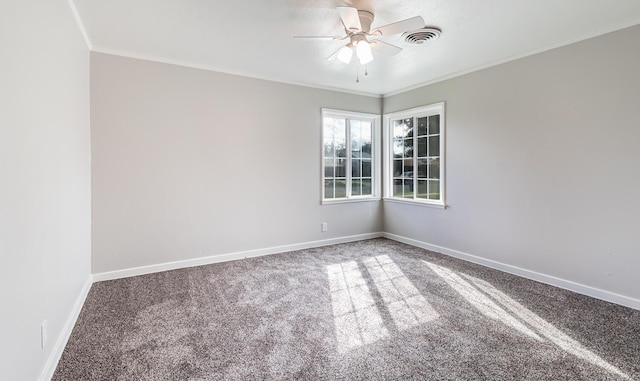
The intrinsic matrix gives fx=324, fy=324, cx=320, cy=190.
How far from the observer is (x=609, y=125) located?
2998 mm

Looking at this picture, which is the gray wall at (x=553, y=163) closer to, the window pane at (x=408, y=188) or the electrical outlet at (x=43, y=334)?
the window pane at (x=408, y=188)

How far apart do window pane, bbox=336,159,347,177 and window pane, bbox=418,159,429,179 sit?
3.88ft

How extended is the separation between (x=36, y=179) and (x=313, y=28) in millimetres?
2393

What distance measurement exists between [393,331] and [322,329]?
0.55 metres

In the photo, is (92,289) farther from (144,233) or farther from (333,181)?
(333,181)

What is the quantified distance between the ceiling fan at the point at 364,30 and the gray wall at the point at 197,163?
1.80 meters

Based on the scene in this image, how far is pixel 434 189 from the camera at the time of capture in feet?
15.9

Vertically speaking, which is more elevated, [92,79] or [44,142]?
[92,79]

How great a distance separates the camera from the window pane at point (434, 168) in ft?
15.6

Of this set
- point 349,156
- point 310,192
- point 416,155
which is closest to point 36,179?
point 310,192

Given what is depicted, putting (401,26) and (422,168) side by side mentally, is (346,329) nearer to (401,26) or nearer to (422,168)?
(401,26)

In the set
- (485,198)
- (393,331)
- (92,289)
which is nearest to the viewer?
(393,331)

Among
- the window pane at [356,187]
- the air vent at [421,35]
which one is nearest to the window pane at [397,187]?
the window pane at [356,187]

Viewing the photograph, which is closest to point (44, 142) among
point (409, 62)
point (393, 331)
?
point (393, 331)
